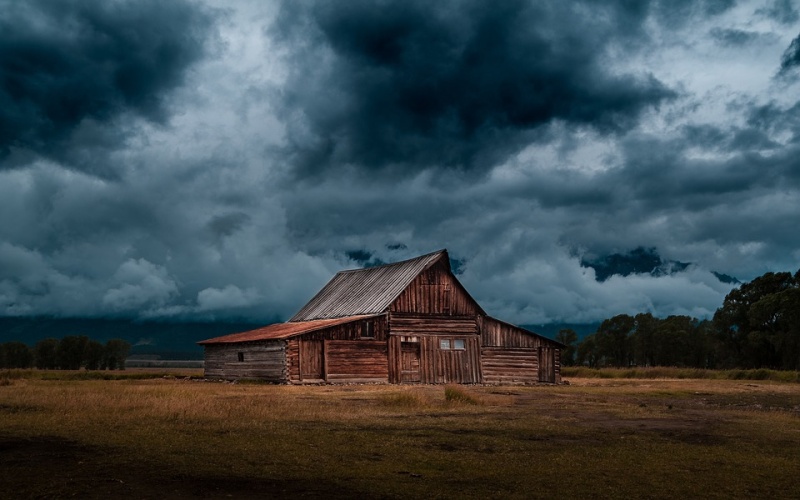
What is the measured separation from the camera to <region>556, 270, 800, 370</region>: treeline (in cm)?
7519

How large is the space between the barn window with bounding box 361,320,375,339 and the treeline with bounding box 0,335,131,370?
2516 inches

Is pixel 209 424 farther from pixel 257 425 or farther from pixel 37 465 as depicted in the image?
pixel 37 465

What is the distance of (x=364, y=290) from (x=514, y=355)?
1160cm

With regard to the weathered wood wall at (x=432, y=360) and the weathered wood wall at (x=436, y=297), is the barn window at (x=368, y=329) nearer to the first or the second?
the weathered wood wall at (x=432, y=360)

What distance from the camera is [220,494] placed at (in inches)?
380

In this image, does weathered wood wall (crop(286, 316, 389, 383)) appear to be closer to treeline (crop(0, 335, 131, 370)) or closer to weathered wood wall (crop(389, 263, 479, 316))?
weathered wood wall (crop(389, 263, 479, 316))

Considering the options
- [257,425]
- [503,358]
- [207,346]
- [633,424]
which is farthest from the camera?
[207,346]

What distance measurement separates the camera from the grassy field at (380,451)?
33.8 feet

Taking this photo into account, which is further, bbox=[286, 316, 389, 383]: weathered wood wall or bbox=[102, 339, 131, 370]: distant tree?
bbox=[102, 339, 131, 370]: distant tree

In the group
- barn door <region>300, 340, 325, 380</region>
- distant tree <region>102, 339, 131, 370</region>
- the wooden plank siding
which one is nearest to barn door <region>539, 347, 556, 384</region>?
the wooden plank siding

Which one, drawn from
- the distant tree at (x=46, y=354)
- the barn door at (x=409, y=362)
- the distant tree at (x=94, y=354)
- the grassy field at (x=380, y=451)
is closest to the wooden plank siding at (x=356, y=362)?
the barn door at (x=409, y=362)

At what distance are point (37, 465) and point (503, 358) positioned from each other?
127 ft

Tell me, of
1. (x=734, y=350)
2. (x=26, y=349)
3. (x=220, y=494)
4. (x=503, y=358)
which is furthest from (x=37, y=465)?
(x=26, y=349)

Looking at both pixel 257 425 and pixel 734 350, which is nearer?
pixel 257 425
